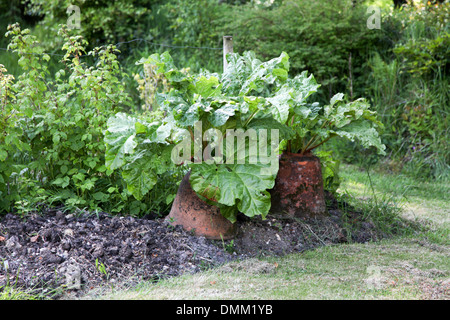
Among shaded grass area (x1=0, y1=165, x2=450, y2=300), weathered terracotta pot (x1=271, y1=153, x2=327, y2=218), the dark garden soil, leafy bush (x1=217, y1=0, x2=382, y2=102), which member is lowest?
A: shaded grass area (x1=0, y1=165, x2=450, y2=300)

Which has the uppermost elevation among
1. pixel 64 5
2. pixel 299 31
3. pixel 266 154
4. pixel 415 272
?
pixel 64 5

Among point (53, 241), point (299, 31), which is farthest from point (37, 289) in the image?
point (299, 31)

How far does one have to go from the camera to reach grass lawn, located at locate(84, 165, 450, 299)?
7.74 feet

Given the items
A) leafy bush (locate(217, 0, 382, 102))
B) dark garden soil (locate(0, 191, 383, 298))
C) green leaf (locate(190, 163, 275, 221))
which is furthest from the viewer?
leafy bush (locate(217, 0, 382, 102))

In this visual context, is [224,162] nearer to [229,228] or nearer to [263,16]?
[229,228]

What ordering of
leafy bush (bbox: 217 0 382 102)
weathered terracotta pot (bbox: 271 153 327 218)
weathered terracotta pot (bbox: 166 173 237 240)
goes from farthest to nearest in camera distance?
leafy bush (bbox: 217 0 382 102)
weathered terracotta pot (bbox: 271 153 327 218)
weathered terracotta pot (bbox: 166 173 237 240)

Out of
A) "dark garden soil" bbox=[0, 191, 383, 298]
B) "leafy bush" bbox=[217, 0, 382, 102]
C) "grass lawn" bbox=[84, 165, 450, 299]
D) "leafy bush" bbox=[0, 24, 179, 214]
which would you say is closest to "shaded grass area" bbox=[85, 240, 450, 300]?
"grass lawn" bbox=[84, 165, 450, 299]

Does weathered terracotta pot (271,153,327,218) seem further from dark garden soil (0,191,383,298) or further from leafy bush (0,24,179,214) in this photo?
leafy bush (0,24,179,214)

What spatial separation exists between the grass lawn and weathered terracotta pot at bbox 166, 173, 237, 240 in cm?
36

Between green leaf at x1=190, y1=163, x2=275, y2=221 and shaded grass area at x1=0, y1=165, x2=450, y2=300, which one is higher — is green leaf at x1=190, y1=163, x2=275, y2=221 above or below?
above

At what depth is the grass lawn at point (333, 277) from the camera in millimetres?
2359

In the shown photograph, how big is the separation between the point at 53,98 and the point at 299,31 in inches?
166

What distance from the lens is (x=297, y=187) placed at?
3.42 meters

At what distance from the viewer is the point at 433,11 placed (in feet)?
21.6
